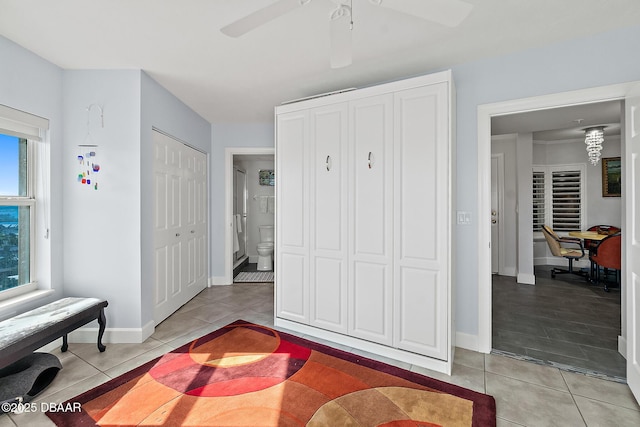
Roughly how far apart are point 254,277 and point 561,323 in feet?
13.5

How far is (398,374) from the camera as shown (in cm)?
221

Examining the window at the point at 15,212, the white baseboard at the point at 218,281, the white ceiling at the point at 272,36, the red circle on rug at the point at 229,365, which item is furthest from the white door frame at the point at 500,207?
the window at the point at 15,212

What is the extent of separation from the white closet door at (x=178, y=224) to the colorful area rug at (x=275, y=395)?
3.43ft

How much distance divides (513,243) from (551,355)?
10.2ft

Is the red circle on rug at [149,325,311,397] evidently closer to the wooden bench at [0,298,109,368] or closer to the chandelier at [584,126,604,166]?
the wooden bench at [0,298,109,368]

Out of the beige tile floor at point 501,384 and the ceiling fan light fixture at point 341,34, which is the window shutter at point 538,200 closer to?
the beige tile floor at point 501,384

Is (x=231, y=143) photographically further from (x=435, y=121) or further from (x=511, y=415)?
(x=511, y=415)

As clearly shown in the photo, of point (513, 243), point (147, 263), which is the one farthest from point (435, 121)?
point (513, 243)

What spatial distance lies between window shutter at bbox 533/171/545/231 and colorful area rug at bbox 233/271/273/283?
528cm

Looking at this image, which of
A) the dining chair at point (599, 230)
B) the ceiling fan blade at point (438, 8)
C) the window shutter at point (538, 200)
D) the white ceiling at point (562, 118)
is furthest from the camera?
the window shutter at point (538, 200)

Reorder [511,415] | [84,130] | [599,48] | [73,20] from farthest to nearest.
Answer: [84,130] < [599,48] < [73,20] < [511,415]

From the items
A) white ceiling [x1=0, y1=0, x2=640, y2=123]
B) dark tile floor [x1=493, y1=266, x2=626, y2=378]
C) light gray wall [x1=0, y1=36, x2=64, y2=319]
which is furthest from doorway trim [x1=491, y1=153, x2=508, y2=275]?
light gray wall [x1=0, y1=36, x2=64, y2=319]

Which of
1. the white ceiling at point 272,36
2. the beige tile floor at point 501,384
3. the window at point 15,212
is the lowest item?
the beige tile floor at point 501,384

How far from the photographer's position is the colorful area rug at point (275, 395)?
1.75 meters
